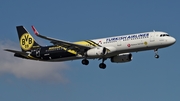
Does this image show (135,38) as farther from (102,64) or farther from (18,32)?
(18,32)

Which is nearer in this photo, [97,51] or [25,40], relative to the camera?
[97,51]

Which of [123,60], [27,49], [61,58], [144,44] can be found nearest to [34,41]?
[27,49]

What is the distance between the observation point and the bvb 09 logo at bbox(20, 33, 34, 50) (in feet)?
338

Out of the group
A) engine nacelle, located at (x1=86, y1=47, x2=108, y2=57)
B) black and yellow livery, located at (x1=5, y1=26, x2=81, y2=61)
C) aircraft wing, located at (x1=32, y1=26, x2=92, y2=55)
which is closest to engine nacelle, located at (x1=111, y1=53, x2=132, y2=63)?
aircraft wing, located at (x1=32, y1=26, x2=92, y2=55)

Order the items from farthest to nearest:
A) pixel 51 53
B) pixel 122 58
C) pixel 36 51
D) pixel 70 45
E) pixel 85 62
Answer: pixel 36 51 → pixel 122 58 → pixel 51 53 → pixel 85 62 → pixel 70 45

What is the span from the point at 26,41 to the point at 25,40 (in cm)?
54

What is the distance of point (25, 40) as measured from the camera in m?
105

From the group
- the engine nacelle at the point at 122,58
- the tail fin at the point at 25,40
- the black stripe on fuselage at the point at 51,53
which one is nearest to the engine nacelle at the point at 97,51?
the black stripe on fuselage at the point at 51,53

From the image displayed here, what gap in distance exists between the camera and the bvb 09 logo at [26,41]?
10307 centimetres

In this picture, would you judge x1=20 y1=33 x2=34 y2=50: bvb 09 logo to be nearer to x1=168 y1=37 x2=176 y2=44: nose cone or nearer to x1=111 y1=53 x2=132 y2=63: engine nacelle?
x1=111 y1=53 x2=132 y2=63: engine nacelle

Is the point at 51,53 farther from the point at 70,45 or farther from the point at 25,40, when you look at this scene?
the point at 25,40

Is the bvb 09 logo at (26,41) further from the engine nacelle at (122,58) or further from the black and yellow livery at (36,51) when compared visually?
the engine nacelle at (122,58)

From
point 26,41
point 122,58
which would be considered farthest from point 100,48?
point 26,41

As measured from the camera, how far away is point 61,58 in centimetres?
9538
